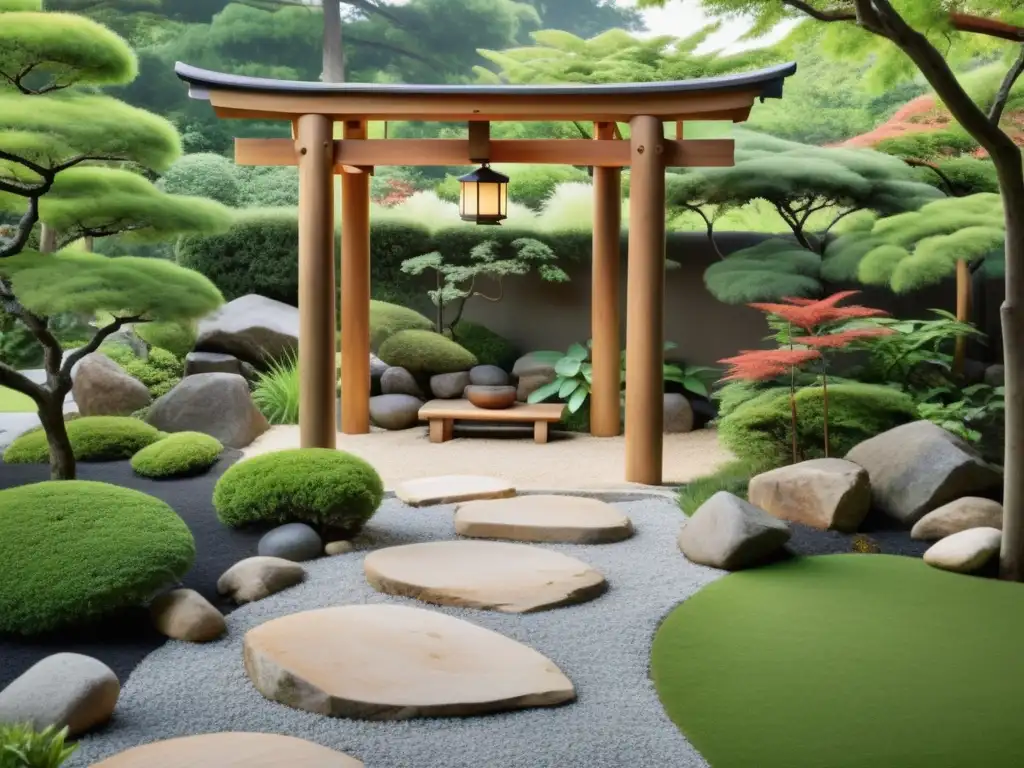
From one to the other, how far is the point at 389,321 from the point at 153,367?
246 cm

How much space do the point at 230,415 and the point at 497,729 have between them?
5.93m

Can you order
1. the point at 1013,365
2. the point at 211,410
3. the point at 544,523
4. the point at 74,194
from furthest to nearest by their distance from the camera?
the point at 211,410 < the point at 74,194 < the point at 544,523 < the point at 1013,365

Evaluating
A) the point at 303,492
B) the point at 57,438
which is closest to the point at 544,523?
the point at 303,492

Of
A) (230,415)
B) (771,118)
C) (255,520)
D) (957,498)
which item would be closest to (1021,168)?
(957,498)

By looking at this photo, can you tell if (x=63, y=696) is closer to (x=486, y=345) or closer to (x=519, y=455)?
(x=519, y=455)

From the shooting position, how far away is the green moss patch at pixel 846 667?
366 cm

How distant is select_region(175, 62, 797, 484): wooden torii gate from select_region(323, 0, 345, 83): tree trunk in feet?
29.8

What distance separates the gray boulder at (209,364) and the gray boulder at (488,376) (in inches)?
90.0

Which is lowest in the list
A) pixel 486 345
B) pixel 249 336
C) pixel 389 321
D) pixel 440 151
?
pixel 486 345

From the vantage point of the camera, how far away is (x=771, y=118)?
18.7 m

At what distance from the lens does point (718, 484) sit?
7.06 meters

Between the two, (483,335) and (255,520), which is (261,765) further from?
(483,335)

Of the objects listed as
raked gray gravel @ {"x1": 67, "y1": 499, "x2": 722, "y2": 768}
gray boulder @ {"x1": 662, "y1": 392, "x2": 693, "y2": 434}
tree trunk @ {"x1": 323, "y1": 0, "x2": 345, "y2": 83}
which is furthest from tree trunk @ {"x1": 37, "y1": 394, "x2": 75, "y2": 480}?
tree trunk @ {"x1": 323, "y1": 0, "x2": 345, "y2": 83}

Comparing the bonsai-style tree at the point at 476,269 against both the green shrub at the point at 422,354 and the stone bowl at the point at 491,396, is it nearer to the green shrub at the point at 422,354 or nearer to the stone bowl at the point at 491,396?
the green shrub at the point at 422,354
